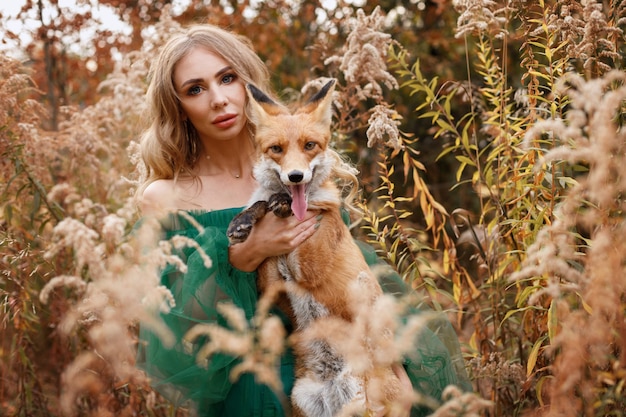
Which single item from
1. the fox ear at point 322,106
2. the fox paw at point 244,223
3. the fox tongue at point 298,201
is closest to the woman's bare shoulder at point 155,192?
the fox paw at point 244,223

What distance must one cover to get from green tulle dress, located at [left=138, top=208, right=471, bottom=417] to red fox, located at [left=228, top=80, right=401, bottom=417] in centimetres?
17

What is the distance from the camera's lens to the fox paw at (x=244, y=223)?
9.21 feet

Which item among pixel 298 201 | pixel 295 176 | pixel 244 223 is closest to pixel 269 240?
pixel 244 223

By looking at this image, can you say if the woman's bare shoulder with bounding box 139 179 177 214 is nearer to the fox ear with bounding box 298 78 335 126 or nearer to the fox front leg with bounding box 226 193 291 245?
the fox front leg with bounding box 226 193 291 245

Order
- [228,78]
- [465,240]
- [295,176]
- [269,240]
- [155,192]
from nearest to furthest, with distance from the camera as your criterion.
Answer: [295,176]
[269,240]
[155,192]
[228,78]
[465,240]

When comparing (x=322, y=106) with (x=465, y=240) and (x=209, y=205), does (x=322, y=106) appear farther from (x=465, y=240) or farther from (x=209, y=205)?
(x=465, y=240)

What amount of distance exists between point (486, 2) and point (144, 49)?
9.16 ft

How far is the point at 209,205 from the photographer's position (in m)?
3.34

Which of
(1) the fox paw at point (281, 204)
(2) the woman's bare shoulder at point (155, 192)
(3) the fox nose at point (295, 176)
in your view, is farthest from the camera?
(2) the woman's bare shoulder at point (155, 192)

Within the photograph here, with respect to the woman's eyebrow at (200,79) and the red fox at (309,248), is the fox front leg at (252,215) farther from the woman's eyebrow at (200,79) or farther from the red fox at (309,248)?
the woman's eyebrow at (200,79)

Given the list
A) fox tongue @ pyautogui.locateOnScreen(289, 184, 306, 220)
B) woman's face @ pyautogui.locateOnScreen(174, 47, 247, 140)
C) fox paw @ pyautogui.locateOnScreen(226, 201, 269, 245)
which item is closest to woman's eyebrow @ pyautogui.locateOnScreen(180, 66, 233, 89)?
woman's face @ pyautogui.locateOnScreen(174, 47, 247, 140)

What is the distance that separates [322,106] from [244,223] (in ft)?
2.28

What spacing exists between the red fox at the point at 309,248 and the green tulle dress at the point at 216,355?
175 mm

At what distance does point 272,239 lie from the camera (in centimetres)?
286
